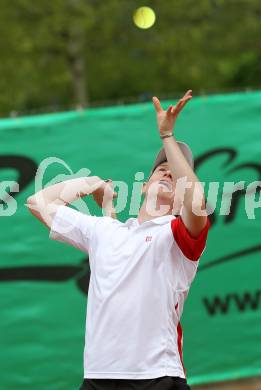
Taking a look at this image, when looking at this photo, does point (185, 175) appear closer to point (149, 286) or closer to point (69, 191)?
point (149, 286)

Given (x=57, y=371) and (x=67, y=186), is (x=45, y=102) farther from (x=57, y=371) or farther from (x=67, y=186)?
(x=67, y=186)

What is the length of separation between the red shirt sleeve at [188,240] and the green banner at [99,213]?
233 centimetres

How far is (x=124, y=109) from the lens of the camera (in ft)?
19.7

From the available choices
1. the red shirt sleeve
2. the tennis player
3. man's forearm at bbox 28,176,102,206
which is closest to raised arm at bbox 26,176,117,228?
man's forearm at bbox 28,176,102,206

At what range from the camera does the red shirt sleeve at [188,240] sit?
3.46 m

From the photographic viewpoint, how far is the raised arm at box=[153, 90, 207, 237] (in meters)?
3.37

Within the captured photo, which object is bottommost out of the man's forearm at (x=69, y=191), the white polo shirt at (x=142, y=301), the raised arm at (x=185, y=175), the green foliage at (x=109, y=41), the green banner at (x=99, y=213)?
the white polo shirt at (x=142, y=301)

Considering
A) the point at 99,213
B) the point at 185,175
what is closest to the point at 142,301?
the point at 185,175

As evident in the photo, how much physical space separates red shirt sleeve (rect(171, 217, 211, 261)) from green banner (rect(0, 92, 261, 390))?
2.33 m

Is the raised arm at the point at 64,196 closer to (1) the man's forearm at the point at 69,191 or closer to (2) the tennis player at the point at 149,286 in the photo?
(1) the man's forearm at the point at 69,191

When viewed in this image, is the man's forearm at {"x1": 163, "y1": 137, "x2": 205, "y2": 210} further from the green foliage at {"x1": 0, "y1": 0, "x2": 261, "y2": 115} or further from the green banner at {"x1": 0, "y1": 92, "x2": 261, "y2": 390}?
Answer: the green foliage at {"x1": 0, "y1": 0, "x2": 261, "y2": 115}

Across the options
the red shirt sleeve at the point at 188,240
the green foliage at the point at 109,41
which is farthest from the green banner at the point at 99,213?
the green foliage at the point at 109,41

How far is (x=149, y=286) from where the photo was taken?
353 cm

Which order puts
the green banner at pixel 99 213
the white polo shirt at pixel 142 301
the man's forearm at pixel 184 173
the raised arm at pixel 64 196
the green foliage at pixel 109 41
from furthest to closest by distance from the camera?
the green foliage at pixel 109 41
the green banner at pixel 99 213
the raised arm at pixel 64 196
the white polo shirt at pixel 142 301
the man's forearm at pixel 184 173
